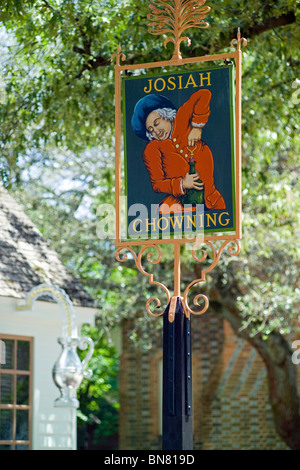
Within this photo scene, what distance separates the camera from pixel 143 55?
384 inches

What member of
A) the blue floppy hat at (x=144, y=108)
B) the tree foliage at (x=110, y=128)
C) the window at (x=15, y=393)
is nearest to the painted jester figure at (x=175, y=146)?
the blue floppy hat at (x=144, y=108)

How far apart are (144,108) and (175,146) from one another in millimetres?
410

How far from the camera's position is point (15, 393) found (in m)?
10.0

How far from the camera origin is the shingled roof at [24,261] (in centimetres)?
1012

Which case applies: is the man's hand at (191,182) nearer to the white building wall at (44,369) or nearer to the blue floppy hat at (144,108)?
the blue floppy hat at (144,108)

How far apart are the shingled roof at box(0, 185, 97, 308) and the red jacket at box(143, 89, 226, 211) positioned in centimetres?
395

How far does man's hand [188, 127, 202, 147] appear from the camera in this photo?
632cm

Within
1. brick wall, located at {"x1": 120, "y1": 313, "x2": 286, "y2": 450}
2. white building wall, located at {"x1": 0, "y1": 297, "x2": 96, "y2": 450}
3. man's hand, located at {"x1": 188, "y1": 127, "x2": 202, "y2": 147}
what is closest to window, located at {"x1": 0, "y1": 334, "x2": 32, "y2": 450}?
white building wall, located at {"x1": 0, "y1": 297, "x2": 96, "y2": 450}

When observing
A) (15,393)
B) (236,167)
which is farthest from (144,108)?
(15,393)

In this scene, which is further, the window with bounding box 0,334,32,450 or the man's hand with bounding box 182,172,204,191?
the window with bounding box 0,334,32,450

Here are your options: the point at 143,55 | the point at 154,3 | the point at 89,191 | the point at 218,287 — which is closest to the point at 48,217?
the point at 89,191

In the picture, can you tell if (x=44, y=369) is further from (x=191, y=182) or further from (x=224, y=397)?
(x=224, y=397)

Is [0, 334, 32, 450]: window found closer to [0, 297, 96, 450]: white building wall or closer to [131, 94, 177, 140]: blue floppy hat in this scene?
[0, 297, 96, 450]: white building wall

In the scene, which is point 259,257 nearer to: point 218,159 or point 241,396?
point 241,396
